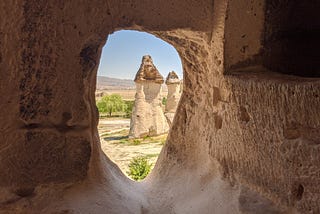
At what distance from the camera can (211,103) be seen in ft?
4.66

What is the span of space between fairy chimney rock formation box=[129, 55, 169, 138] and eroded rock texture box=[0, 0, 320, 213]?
6595mm

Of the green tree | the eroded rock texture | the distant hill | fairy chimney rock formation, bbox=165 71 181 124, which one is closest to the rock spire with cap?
fairy chimney rock formation, bbox=165 71 181 124

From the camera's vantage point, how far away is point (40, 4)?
1.01 meters

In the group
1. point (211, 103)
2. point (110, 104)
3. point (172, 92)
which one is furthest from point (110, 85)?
point (211, 103)

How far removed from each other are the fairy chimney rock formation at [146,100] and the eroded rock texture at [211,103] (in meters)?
6.60

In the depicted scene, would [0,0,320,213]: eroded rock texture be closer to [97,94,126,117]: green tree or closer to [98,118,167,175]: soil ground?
[98,118,167,175]: soil ground

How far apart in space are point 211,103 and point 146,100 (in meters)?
6.65

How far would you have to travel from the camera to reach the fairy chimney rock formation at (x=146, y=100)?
7.97 metres

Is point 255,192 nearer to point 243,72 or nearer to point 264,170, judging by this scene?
point 264,170

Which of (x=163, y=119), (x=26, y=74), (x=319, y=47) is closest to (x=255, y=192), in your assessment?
(x=319, y=47)

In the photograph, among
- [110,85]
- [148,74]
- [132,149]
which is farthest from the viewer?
[110,85]

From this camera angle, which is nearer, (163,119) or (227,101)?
(227,101)

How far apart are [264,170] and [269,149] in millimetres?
85

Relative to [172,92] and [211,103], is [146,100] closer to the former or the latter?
[172,92]
